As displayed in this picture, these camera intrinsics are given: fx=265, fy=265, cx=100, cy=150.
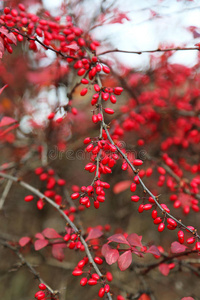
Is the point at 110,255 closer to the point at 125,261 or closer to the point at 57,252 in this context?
the point at 125,261

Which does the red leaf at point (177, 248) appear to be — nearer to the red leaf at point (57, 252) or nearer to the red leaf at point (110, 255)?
the red leaf at point (110, 255)

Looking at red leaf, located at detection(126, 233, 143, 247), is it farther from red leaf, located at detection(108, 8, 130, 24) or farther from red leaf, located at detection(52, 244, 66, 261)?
red leaf, located at detection(108, 8, 130, 24)

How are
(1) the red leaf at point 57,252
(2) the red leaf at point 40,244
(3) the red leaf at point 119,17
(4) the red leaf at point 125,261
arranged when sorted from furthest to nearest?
(3) the red leaf at point 119,17
(1) the red leaf at point 57,252
(2) the red leaf at point 40,244
(4) the red leaf at point 125,261

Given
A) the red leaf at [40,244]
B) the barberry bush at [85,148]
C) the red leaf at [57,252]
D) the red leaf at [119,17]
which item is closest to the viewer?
the red leaf at [40,244]

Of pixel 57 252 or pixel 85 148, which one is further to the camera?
pixel 85 148

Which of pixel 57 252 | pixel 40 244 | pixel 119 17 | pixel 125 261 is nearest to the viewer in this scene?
pixel 125 261

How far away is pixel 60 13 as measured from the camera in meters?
2.30

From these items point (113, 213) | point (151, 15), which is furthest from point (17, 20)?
point (113, 213)

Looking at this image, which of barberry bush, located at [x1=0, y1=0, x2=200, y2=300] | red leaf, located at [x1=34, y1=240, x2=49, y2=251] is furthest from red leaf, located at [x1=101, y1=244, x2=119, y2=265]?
barberry bush, located at [x1=0, y1=0, x2=200, y2=300]

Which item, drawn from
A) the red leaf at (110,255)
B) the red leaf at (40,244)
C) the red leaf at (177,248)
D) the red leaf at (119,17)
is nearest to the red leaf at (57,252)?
the red leaf at (40,244)

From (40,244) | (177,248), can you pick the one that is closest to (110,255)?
(177,248)

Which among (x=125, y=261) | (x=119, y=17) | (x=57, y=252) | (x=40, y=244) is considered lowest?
(x=57, y=252)

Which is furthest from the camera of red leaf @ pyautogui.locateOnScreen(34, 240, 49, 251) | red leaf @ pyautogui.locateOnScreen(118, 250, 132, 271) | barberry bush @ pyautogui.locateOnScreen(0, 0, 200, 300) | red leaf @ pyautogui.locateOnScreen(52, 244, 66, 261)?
barberry bush @ pyautogui.locateOnScreen(0, 0, 200, 300)

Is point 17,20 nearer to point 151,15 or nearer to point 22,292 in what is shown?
point 151,15
